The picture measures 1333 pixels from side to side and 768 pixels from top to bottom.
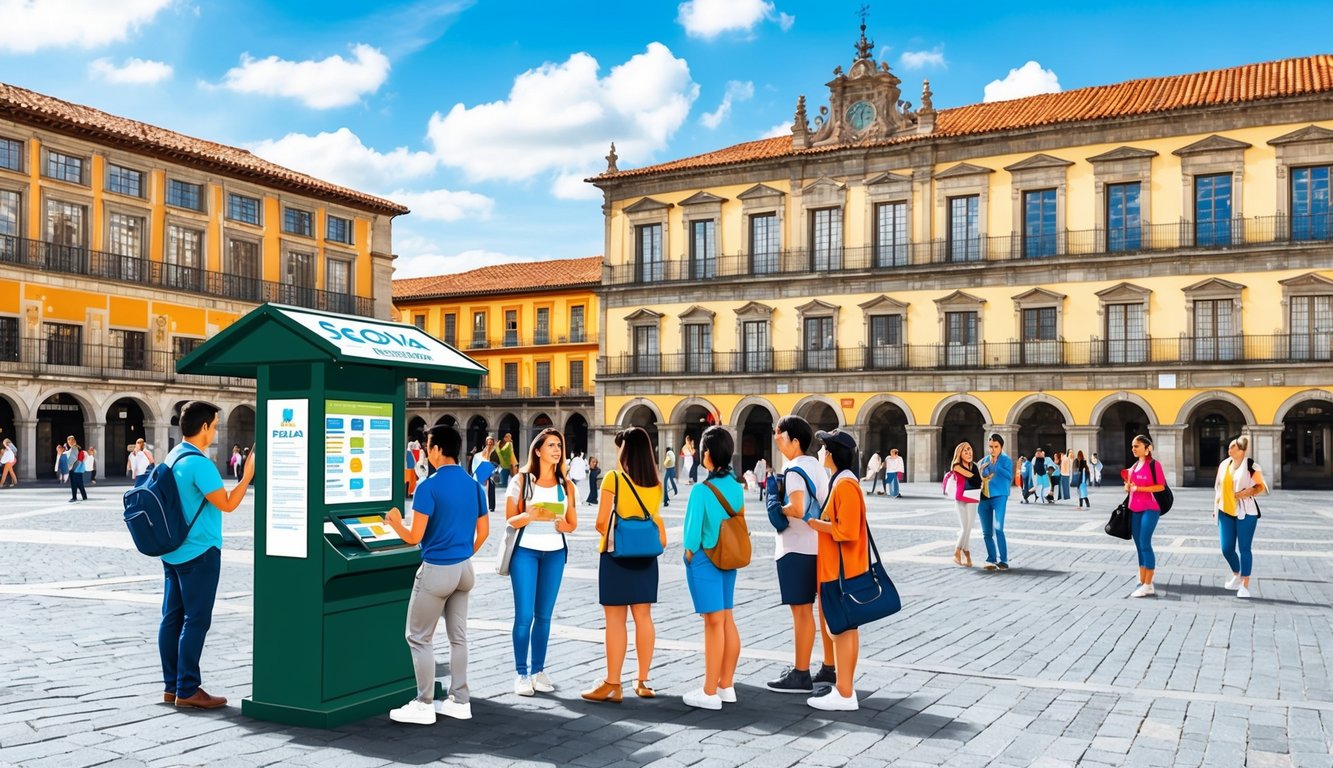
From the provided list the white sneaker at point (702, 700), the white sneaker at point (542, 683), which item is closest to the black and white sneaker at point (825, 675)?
the white sneaker at point (702, 700)

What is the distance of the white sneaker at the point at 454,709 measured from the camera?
649 cm

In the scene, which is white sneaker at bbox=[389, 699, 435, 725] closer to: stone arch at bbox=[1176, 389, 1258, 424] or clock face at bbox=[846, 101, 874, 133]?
stone arch at bbox=[1176, 389, 1258, 424]

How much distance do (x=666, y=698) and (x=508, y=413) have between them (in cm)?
5619

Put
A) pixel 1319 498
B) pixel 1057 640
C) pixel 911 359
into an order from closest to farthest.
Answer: pixel 1057 640 → pixel 1319 498 → pixel 911 359

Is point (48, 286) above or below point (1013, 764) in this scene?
above

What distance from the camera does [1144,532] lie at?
11.8 meters

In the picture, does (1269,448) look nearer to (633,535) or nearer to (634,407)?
(634,407)

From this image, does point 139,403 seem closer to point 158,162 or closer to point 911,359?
point 158,162

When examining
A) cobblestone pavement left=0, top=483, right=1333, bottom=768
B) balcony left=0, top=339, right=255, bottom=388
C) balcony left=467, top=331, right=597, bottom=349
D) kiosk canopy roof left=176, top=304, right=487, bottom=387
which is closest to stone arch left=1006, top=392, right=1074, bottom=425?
cobblestone pavement left=0, top=483, right=1333, bottom=768

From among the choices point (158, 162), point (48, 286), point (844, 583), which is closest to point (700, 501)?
point (844, 583)

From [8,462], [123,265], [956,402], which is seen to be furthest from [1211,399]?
[123,265]

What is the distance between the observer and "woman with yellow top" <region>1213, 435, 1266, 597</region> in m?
11.5

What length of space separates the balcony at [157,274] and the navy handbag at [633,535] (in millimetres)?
34213

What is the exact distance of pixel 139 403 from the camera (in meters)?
42.7
